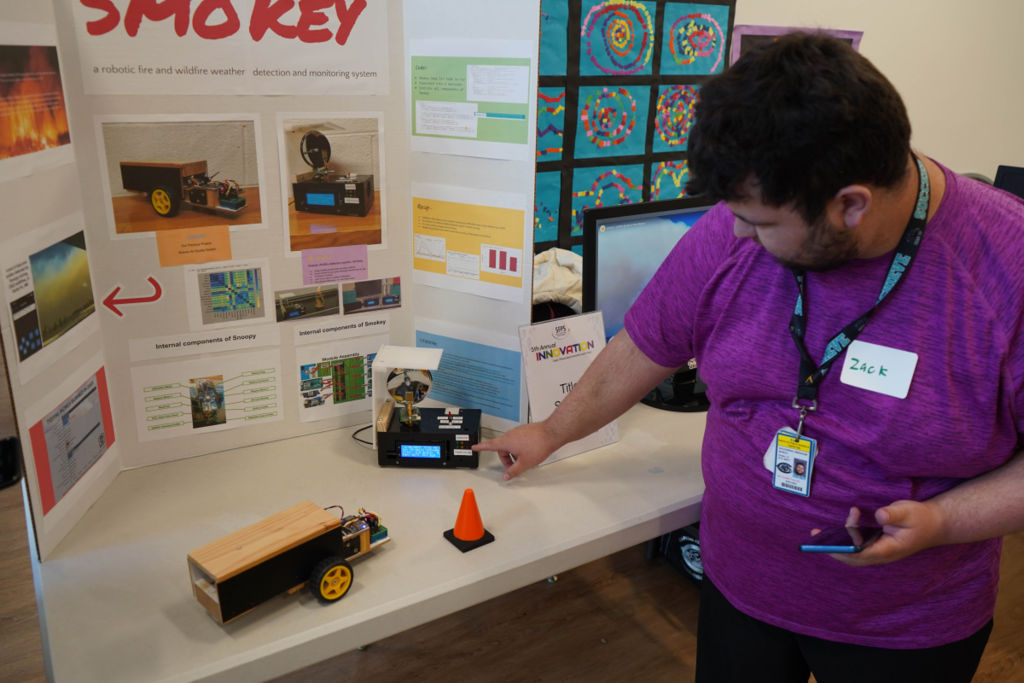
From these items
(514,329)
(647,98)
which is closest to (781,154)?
(514,329)

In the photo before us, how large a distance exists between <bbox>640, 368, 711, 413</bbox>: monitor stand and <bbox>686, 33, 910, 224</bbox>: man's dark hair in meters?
0.94

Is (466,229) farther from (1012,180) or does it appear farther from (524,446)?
(1012,180)

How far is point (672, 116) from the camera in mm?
2402

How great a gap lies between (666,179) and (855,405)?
5.52 feet

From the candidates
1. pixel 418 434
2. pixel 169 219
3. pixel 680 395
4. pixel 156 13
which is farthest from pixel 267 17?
pixel 680 395

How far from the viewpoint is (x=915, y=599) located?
3.21 feet

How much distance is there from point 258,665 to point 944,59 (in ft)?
12.1

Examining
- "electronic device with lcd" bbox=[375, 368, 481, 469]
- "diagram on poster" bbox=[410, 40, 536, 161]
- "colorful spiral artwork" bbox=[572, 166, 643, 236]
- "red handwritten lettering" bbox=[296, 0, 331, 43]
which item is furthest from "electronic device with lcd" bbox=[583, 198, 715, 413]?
"red handwritten lettering" bbox=[296, 0, 331, 43]

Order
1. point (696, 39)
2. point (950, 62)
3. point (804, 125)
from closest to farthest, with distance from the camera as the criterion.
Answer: point (804, 125) → point (696, 39) → point (950, 62)

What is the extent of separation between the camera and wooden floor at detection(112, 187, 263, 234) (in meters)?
1.24

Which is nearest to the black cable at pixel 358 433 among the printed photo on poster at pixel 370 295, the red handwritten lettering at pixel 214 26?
the printed photo on poster at pixel 370 295

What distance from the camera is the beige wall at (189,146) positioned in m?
1.22

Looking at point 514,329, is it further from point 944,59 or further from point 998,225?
point 944,59

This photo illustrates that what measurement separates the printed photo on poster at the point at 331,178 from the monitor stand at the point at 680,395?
779 mm
